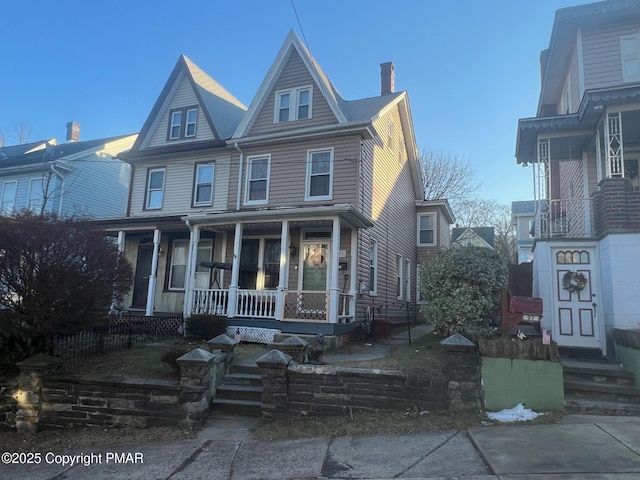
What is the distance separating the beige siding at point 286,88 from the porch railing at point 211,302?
5373 millimetres

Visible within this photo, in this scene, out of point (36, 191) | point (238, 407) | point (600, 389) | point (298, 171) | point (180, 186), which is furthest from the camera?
point (36, 191)

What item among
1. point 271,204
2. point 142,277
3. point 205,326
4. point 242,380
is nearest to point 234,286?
point 205,326

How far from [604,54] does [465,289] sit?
714 cm

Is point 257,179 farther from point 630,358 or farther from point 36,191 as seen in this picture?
point 36,191

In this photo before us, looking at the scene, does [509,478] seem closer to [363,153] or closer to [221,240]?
[363,153]

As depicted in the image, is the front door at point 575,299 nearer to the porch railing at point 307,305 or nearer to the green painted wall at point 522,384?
the green painted wall at point 522,384

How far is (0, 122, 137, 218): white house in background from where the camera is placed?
19.9 meters

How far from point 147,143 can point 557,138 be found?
13457mm

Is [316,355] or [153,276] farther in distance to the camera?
[153,276]

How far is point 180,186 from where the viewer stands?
49.0 ft

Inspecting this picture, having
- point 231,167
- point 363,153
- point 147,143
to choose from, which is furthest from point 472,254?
point 147,143

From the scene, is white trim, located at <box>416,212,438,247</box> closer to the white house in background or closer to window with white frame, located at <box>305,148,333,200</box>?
window with white frame, located at <box>305,148,333,200</box>

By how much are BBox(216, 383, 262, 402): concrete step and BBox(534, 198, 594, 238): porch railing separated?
22.5 feet

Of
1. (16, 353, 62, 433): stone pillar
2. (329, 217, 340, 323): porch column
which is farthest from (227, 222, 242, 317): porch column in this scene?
(16, 353, 62, 433): stone pillar
